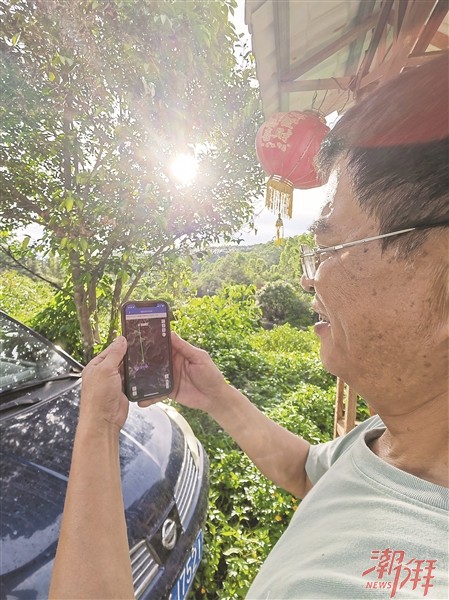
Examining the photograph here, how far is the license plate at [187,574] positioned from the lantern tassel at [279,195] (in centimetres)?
196

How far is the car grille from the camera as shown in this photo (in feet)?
3.96

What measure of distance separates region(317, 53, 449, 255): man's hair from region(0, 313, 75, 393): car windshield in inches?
73.4

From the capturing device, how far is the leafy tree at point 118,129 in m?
2.57

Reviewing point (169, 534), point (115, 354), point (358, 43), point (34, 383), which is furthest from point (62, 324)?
point (358, 43)

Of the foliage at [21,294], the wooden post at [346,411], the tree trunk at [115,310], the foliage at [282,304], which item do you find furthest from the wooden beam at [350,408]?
the foliage at [282,304]

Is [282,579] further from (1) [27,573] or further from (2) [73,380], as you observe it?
(2) [73,380]

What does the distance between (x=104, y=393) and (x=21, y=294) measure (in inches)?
294

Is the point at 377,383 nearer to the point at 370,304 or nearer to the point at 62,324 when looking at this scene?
the point at 370,304

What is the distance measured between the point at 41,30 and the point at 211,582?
4.07m

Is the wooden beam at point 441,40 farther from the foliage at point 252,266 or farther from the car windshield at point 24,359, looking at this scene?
the foliage at point 252,266

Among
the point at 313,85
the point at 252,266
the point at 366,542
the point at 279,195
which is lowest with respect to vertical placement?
the point at 366,542

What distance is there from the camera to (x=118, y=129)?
2.95 m

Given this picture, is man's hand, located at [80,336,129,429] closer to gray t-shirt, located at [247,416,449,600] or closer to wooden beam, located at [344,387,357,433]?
gray t-shirt, located at [247,416,449,600]

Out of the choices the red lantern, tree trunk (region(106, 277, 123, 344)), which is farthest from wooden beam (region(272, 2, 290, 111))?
tree trunk (region(106, 277, 123, 344))
